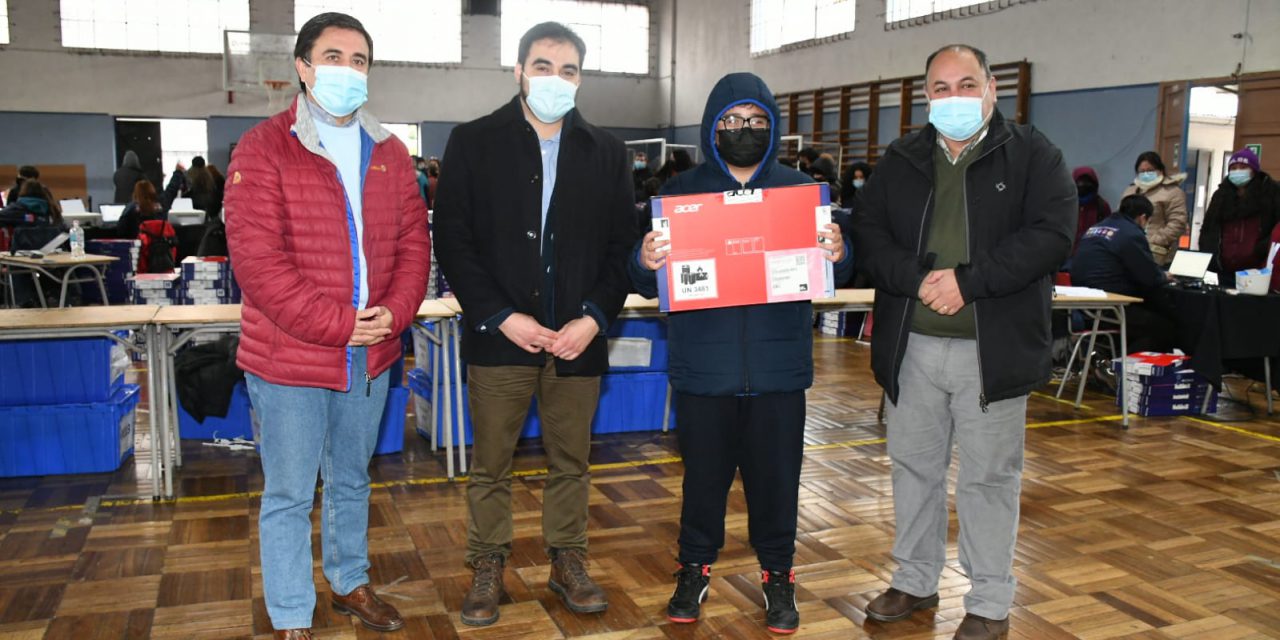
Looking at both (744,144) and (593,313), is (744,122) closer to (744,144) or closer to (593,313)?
(744,144)

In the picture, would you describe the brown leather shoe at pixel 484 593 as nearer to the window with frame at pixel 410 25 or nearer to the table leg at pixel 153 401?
the table leg at pixel 153 401

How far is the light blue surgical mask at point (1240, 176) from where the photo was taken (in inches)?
271

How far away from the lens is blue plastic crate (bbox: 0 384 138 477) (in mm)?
4004

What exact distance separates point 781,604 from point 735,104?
1415 mm

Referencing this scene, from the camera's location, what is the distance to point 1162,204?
7.48 meters

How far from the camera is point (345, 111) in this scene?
93.1 inches

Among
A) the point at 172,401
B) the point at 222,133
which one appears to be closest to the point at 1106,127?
the point at 172,401

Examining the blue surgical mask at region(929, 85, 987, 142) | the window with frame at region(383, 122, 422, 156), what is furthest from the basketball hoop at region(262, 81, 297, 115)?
the blue surgical mask at region(929, 85, 987, 142)

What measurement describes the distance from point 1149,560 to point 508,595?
7.42ft

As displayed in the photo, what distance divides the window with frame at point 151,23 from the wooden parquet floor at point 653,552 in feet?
45.1

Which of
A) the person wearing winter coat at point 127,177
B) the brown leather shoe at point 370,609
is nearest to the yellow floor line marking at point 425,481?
the brown leather shoe at point 370,609

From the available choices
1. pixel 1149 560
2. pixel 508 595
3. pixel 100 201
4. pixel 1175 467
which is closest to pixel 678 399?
pixel 508 595

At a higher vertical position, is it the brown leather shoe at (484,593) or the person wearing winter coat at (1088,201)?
the person wearing winter coat at (1088,201)

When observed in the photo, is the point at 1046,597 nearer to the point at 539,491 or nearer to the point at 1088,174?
the point at 539,491
